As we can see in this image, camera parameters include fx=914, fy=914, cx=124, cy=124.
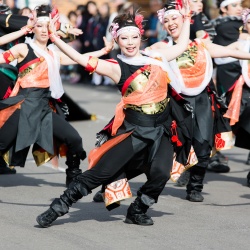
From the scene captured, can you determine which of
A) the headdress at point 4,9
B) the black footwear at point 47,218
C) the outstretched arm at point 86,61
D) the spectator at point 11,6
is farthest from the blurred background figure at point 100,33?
the black footwear at point 47,218

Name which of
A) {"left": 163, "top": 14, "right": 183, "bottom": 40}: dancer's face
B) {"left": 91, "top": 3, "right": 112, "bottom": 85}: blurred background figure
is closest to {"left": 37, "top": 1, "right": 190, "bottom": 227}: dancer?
{"left": 163, "top": 14, "right": 183, "bottom": 40}: dancer's face

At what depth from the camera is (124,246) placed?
263 inches

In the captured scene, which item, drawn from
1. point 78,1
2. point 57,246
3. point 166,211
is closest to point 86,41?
point 78,1

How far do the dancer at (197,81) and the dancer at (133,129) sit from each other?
1126 mm

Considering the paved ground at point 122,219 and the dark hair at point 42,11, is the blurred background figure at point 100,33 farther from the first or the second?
the dark hair at point 42,11

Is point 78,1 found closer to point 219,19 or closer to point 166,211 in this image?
point 219,19

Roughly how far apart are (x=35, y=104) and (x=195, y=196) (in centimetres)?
176

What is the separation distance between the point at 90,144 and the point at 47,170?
190cm

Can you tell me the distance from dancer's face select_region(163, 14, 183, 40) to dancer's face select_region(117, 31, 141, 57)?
3.82ft

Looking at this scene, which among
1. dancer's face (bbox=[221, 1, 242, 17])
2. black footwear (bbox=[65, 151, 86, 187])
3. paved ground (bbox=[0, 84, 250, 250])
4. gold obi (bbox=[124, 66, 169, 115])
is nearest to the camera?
paved ground (bbox=[0, 84, 250, 250])

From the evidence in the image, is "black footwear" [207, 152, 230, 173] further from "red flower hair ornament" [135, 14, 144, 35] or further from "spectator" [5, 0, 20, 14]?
"spectator" [5, 0, 20, 14]

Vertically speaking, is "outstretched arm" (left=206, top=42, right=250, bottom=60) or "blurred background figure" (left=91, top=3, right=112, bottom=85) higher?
"outstretched arm" (left=206, top=42, right=250, bottom=60)

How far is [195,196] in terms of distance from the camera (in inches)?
337

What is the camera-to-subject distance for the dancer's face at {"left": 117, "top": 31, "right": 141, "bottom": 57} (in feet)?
24.1
